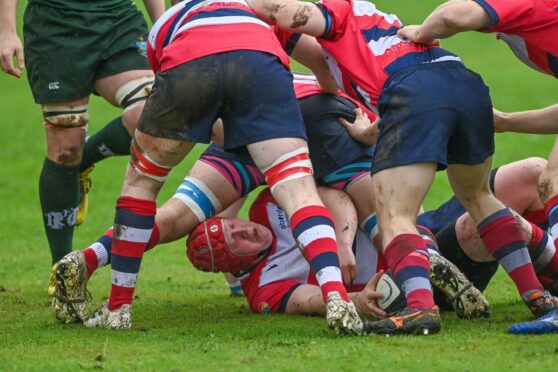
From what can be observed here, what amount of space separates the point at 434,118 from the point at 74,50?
262 centimetres

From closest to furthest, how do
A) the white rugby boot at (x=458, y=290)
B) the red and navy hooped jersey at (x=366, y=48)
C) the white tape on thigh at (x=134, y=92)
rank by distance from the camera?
1. the red and navy hooped jersey at (x=366, y=48)
2. the white rugby boot at (x=458, y=290)
3. the white tape on thigh at (x=134, y=92)

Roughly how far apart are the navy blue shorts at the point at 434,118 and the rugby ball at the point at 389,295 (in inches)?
23.2

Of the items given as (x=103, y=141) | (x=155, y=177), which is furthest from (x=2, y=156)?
(x=155, y=177)

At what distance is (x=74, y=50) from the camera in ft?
22.2

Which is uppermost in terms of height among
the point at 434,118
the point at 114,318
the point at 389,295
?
the point at 434,118

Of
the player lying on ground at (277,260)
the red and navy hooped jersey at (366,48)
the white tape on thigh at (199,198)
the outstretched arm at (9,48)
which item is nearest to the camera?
the red and navy hooped jersey at (366,48)

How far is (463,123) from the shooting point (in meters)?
5.18

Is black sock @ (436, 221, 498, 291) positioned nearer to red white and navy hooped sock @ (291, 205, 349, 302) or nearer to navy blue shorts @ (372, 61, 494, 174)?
navy blue shorts @ (372, 61, 494, 174)

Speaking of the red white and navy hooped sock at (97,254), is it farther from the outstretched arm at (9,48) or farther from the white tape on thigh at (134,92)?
the outstretched arm at (9,48)

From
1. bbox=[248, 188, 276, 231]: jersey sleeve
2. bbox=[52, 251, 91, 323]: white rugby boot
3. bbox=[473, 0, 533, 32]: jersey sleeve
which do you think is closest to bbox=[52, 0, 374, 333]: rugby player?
bbox=[52, 251, 91, 323]: white rugby boot

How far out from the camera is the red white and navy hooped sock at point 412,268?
16.3 feet

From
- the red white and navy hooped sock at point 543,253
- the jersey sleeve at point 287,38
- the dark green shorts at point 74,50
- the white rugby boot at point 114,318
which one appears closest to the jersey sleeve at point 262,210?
the jersey sleeve at point 287,38

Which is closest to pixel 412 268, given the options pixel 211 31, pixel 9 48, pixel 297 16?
pixel 297 16

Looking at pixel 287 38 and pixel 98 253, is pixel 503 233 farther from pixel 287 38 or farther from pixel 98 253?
pixel 98 253
